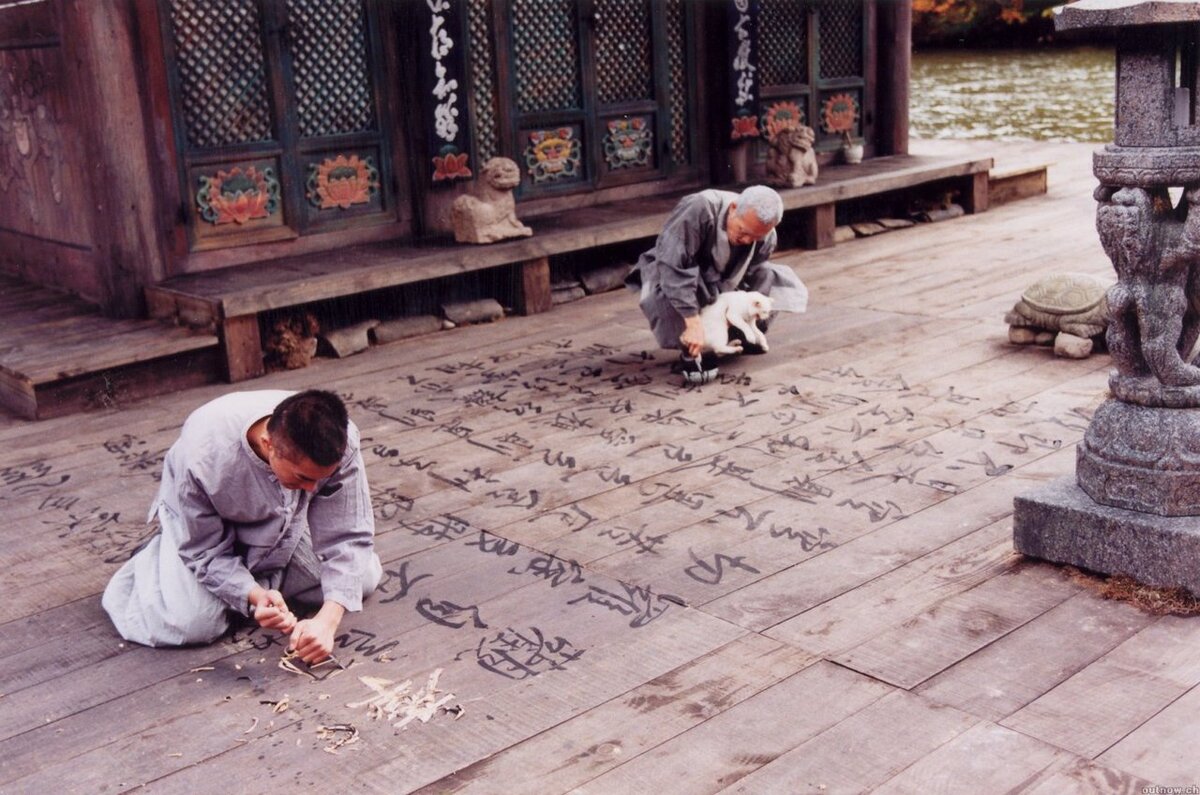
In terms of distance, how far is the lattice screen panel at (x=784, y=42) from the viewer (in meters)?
9.48

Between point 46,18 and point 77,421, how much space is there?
7.36 ft

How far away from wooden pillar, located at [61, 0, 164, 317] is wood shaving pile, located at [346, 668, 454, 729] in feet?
13.1

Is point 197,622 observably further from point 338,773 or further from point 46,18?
point 46,18

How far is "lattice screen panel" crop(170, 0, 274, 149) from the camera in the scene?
6.77m

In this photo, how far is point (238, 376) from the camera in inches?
251

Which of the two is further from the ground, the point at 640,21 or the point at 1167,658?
the point at 640,21

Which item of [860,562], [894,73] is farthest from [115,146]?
[894,73]

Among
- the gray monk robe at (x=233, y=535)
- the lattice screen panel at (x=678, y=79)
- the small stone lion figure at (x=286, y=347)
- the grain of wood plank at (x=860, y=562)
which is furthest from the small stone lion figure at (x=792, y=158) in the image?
the gray monk robe at (x=233, y=535)

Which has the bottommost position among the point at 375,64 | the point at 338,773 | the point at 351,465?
the point at 338,773

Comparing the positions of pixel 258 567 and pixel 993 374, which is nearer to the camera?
pixel 258 567

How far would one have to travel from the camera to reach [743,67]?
8.84 m

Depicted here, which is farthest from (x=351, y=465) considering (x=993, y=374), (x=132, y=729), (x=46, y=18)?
(x=46, y=18)

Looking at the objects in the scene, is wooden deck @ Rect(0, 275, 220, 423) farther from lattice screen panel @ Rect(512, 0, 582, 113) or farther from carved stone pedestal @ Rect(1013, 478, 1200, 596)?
carved stone pedestal @ Rect(1013, 478, 1200, 596)

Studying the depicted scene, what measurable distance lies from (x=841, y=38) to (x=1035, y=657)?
7622 millimetres
